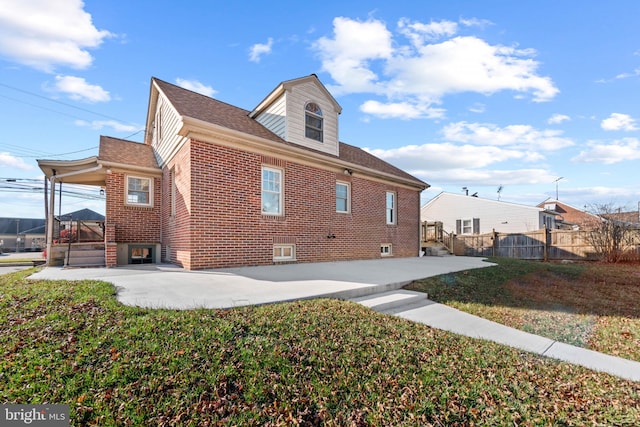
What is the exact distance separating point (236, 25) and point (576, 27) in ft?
31.0

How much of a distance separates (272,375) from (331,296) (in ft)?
8.43

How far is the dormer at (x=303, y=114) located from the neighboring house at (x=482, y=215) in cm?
1702

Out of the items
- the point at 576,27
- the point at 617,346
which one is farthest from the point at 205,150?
the point at 576,27

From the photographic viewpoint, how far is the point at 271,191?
8.85m

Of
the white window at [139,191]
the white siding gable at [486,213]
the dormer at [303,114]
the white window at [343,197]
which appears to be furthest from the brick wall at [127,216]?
the white siding gable at [486,213]

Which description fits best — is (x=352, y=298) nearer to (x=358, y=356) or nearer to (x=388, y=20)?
(x=358, y=356)

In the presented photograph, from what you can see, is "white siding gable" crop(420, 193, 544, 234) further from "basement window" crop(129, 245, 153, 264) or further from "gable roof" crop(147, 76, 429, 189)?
"basement window" crop(129, 245, 153, 264)

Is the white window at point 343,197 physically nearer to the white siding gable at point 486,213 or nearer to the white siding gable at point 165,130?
the white siding gable at point 165,130

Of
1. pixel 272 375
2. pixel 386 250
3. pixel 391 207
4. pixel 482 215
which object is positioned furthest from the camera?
pixel 482 215

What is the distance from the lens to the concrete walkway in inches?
141

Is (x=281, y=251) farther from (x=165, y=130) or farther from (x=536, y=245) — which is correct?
(x=536, y=245)

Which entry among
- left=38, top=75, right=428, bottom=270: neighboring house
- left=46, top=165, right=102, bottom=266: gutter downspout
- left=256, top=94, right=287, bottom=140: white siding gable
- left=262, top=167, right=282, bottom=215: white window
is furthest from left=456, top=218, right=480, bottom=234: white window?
left=46, top=165, right=102, bottom=266: gutter downspout

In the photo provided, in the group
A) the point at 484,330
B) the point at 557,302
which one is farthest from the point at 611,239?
the point at 484,330

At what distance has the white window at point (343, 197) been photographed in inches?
432
